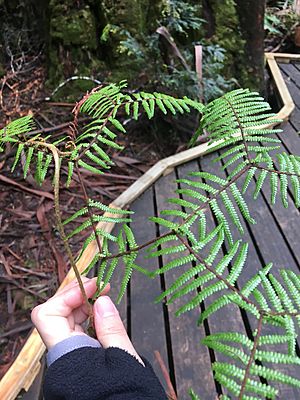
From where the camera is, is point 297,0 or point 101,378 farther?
point 297,0

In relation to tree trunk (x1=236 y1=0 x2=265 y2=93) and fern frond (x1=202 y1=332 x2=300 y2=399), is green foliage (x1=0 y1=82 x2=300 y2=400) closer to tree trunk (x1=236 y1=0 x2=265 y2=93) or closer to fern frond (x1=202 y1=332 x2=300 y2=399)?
fern frond (x1=202 y1=332 x2=300 y2=399)

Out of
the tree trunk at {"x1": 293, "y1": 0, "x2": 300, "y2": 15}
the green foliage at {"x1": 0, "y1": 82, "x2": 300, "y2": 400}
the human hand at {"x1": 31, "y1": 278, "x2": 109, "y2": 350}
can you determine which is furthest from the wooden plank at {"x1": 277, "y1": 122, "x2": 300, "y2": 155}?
the tree trunk at {"x1": 293, "y1": 0, "x2": 300, "y2": 15}

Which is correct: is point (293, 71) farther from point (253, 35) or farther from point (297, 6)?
A: point (297, 6)

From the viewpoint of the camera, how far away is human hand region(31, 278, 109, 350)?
82cm

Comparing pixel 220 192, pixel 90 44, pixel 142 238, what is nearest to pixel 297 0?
pixel 90 44

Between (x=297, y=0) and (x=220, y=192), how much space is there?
5.58 metres

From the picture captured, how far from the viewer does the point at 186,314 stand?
1.83 m

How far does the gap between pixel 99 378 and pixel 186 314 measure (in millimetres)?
1156

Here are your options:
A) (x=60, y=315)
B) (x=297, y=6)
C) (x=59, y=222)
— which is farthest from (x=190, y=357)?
(x=297, y=6)

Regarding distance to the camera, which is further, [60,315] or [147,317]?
[147,317]

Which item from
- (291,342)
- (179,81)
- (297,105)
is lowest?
(297,105)

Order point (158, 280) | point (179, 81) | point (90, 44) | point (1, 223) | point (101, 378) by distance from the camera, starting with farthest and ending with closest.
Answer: point (90, 44), point (179, 81), point (1, 223), point (158, 280), point (101, 378)

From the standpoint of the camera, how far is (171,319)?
71.7 inches

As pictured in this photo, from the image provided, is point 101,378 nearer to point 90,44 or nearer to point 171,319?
point 171,319
